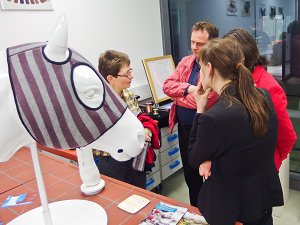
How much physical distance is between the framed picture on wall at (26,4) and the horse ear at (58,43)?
5.24 feet

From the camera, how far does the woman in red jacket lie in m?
1.30

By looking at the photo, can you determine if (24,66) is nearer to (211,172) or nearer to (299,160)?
(211,172)

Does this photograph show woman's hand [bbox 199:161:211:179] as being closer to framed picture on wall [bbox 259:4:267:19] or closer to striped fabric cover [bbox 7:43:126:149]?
striped fabric cover [bbox 7:43:126:149]

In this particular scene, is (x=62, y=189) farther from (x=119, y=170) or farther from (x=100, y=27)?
(x=100, y=27)

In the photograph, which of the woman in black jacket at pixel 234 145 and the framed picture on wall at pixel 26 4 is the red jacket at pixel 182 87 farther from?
the framed picture on wall at pixel 26 4

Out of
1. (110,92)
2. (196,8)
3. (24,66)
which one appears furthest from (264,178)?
(196,8)

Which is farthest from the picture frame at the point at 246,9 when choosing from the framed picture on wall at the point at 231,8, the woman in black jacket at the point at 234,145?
the woman in black jacket at the point at 234,145

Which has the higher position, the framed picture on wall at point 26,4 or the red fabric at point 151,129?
the framed picture on wall at point 26,4

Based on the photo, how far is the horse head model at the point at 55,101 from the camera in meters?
0.64

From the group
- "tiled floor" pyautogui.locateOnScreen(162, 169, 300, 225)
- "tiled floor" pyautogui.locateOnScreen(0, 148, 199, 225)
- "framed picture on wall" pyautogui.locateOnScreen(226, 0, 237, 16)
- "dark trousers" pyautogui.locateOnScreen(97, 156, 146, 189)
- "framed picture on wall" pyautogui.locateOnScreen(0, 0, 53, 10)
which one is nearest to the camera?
"tiled floor" pyautogui.locateOnScreen(0, 148, 199, 225)

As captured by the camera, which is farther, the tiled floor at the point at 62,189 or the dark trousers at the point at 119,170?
the dark trousers at the point at 119,170

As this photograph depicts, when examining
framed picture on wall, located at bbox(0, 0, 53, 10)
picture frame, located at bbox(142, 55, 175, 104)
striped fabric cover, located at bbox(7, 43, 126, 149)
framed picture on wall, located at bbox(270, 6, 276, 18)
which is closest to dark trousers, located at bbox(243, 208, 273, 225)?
striped fabric cover, located at bbox(7, 43, 126, 149)

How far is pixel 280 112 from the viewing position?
1296 mm

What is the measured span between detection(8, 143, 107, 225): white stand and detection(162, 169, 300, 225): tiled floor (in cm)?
172
